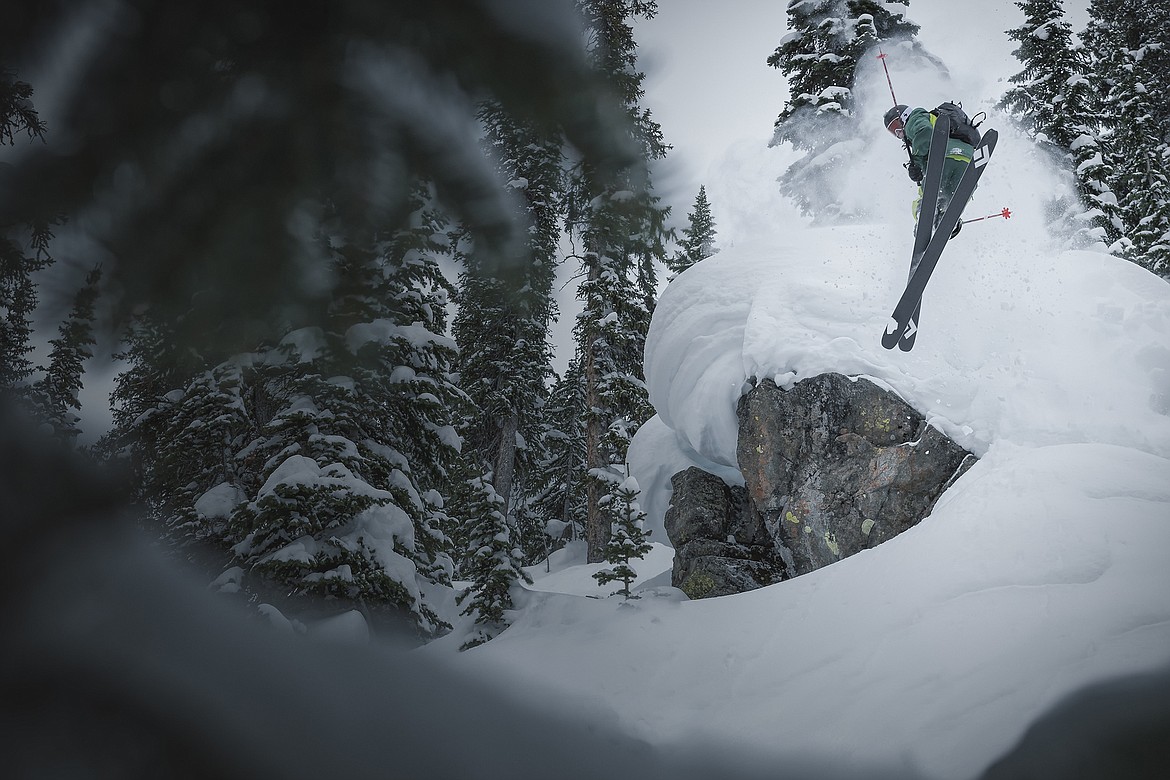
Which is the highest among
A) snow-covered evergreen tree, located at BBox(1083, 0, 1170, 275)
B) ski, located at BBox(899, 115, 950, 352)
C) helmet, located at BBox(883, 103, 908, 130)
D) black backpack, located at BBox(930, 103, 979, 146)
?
snow-covered evergreen tree, located at BBox(1083, 0, 1170, 275)

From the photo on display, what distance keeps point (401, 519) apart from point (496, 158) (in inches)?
177

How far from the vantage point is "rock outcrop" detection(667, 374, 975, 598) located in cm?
769

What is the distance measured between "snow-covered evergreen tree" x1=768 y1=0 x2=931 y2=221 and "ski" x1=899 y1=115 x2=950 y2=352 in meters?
9.16

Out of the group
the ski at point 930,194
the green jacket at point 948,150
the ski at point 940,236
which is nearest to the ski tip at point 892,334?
the ski at point 940,236

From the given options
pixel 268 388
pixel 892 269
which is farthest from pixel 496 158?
pixel 892 269

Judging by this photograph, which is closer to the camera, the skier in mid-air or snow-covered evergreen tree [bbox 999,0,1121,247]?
the skier in mid-air

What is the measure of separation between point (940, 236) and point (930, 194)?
61cm

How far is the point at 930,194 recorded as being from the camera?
316 inches

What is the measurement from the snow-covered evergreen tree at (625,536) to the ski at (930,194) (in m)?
4.65

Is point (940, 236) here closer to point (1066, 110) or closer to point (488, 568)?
point (488, 568)

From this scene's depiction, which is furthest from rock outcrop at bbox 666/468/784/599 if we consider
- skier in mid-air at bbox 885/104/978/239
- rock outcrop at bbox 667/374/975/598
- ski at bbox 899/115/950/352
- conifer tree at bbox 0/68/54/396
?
conifer tree at bbox 0/68/54/396

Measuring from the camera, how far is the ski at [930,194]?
7.67 metres

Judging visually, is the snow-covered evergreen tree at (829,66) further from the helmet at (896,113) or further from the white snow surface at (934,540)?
the helmet at (896,113)

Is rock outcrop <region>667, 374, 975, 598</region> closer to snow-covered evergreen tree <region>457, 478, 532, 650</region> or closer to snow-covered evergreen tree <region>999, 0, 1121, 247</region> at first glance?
snow-covered evergreen tree <region>457, 478, 532, 650</region>
